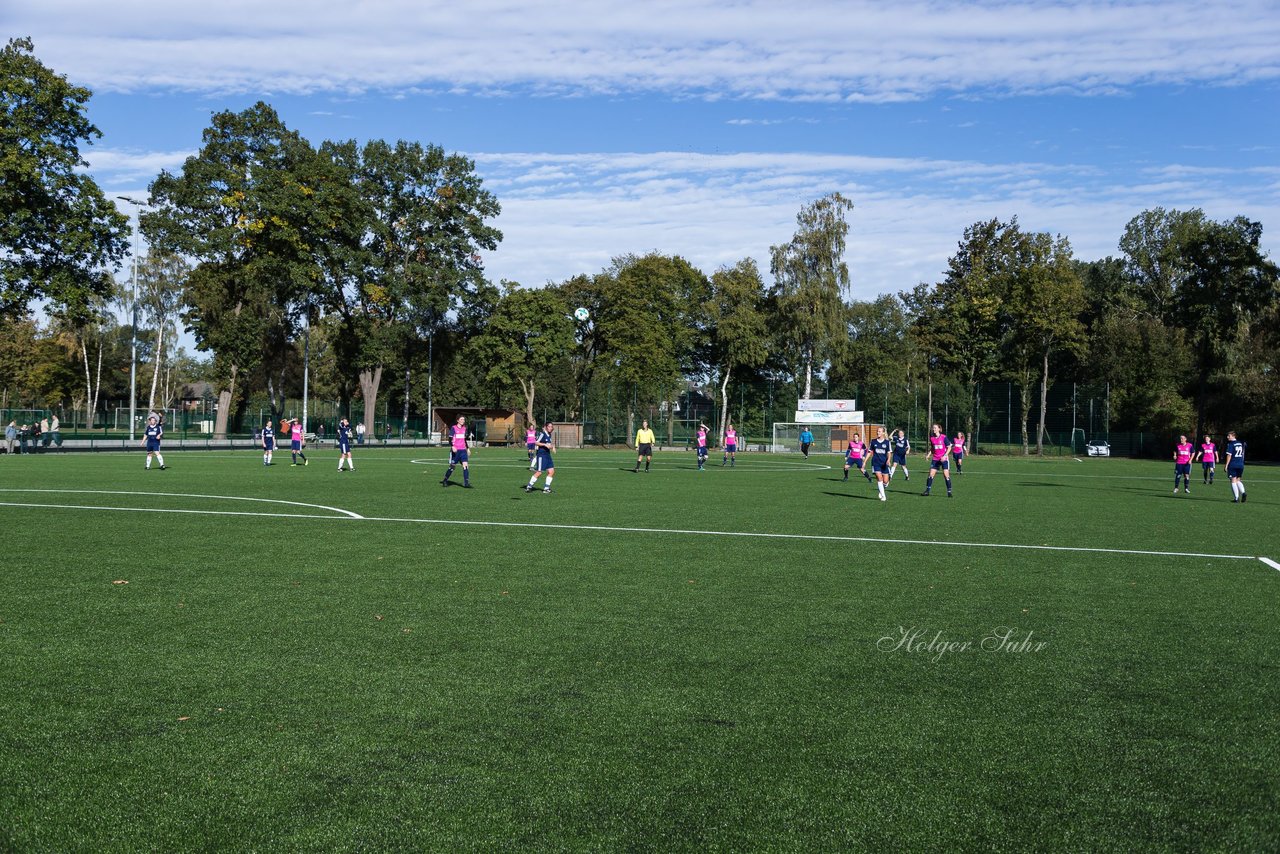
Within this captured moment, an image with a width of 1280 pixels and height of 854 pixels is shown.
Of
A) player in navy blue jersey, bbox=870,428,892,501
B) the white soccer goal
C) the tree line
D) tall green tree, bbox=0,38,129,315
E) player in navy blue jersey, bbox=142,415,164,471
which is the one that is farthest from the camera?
the tree line

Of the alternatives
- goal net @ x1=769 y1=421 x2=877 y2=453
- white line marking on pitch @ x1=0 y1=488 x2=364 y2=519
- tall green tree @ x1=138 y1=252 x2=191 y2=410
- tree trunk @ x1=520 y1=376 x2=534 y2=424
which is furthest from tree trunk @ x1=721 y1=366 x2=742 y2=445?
white line marking on pitch @ x1=0 y1=488 x2=364 y2=519

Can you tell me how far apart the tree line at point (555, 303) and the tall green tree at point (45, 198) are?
16cm

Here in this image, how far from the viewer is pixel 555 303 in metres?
81.2

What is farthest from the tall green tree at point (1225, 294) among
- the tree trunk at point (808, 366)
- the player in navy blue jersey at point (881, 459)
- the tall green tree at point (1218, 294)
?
the player in navy blue jersey at point (881, 459)

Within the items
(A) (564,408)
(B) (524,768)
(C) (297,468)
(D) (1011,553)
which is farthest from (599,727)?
(A) (564,408)

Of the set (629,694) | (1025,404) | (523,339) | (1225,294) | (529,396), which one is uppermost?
(1225,294)

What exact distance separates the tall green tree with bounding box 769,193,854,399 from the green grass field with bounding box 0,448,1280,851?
62.2 metres

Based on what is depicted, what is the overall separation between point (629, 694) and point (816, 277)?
72.4m

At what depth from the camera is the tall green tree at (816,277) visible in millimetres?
76062

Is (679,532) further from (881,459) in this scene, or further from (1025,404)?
(1025,404)

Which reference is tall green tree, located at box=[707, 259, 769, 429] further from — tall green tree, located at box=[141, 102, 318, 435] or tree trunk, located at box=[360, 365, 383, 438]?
tall green tree, located at box=[141, 102, 318, 435]

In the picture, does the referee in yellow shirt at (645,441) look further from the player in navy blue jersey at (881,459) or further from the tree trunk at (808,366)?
the tree trunk at (808,366)

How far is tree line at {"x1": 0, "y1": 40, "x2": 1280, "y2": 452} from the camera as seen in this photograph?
66750mm

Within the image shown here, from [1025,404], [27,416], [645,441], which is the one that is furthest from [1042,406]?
[27,416]
